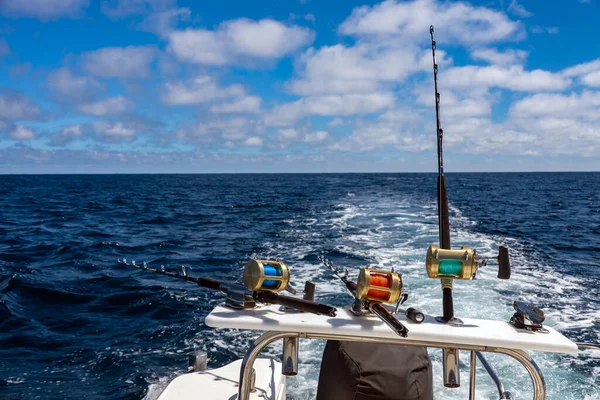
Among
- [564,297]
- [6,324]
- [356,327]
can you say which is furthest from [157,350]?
[564,297]

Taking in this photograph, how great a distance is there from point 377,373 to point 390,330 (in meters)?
0.51

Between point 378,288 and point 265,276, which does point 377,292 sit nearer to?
point 378,288

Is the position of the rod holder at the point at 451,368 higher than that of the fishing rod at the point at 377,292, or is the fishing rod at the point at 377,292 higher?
the fishing rod at the point at 377,292

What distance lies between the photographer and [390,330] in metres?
1.66

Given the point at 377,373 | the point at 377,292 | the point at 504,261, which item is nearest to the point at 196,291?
the point at 377,373

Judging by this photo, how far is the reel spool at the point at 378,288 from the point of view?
171 cm

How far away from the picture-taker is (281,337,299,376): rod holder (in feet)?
5.90

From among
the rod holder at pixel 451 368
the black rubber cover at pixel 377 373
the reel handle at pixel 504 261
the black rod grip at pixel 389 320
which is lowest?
the black rubber cover at pixel 377 373

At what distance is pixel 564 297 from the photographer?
7.79 metres

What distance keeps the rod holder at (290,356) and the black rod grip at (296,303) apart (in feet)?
0.45

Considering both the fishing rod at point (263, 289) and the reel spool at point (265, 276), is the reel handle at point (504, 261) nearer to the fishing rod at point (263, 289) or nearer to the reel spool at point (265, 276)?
the fishing rod at point (263, 289)

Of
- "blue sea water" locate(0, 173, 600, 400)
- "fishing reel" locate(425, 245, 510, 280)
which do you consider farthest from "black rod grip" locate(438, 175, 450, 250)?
"blue sea water" locate(0, 173, 600, 400)

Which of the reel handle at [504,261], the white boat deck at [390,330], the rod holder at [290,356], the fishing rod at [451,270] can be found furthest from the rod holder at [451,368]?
the rod holder at [290,356]

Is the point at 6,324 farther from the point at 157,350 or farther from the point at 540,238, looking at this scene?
the point at 540,238
